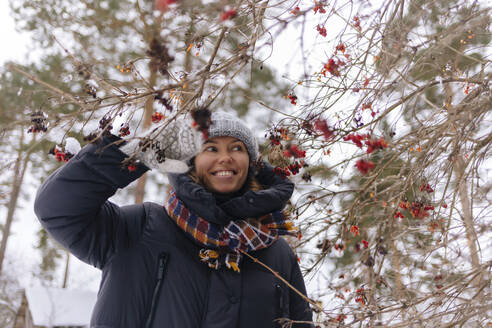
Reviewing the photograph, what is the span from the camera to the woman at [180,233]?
150cm

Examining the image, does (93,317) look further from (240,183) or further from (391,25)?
(391,25)

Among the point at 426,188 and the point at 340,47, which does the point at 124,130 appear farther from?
the point at 426,188

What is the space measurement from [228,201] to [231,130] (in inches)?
13.5

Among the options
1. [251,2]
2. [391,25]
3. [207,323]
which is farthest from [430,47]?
[207,323]

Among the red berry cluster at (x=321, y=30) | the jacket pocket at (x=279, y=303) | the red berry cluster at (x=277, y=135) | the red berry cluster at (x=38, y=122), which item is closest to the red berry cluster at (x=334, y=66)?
the red berry cluster at (x=321, y=30)

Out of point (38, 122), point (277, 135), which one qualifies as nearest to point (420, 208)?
point (277, 135)

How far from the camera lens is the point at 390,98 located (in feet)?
5.29

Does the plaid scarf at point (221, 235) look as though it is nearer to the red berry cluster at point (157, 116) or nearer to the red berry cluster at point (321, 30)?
the red berry cluster at point (157, 116)

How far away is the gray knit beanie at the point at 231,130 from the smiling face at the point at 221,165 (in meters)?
0.03

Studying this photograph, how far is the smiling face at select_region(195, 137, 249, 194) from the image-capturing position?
1908mm

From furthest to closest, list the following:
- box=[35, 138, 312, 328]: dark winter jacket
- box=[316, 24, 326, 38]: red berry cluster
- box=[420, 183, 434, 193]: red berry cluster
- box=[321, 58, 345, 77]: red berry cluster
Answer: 1. box=[420, 183, 434, 193]: red berry cluster
2. box=[316, 24, 326, 38]: red berry cluster
3. box=[321, 58, 345, 77]: red berry cluster
4. box=[35, 138, 312, 328]: dark winter jacket

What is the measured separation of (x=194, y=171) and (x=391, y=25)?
102cm

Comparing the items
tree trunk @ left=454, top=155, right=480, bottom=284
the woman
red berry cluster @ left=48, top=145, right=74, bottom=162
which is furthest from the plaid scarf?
tree trunk @ left=454, top=155, right=480, bottom=284

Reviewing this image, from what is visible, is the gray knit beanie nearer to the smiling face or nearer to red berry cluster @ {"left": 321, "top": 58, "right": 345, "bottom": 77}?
the smiling face
